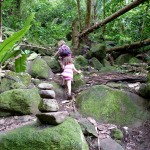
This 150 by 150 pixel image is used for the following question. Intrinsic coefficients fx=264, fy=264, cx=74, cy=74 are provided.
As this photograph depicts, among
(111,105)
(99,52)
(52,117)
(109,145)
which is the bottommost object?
(109,145)

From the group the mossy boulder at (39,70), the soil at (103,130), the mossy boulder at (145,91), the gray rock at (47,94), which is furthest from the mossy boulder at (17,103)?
the mossy boulder at (145,91)

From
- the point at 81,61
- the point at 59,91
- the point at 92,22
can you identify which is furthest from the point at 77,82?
the point at 92,22

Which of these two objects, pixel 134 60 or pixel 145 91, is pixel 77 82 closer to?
pixel 145 91

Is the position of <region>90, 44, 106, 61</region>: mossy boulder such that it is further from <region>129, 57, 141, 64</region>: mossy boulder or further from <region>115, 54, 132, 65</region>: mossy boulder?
<region>129, 57, 141, 64</region>: mossy boulder

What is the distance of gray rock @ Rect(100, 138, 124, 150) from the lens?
3.16 m

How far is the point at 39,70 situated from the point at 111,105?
200cm

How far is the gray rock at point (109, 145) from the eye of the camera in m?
3.16

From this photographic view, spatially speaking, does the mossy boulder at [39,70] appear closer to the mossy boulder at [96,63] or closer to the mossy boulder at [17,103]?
the mossy boulder at [17,103]

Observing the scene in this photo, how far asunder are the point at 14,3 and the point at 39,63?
5416mm

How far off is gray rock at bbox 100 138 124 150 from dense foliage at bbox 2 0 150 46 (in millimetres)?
4502

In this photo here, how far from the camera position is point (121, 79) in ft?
17.0

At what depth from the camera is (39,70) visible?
5.53 meters

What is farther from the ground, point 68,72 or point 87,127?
point 68,72

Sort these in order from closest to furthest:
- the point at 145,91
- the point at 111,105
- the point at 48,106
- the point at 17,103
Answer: the point at 48,106 → the point at 17,103 → the point at 111,105 → the point at 145,91
